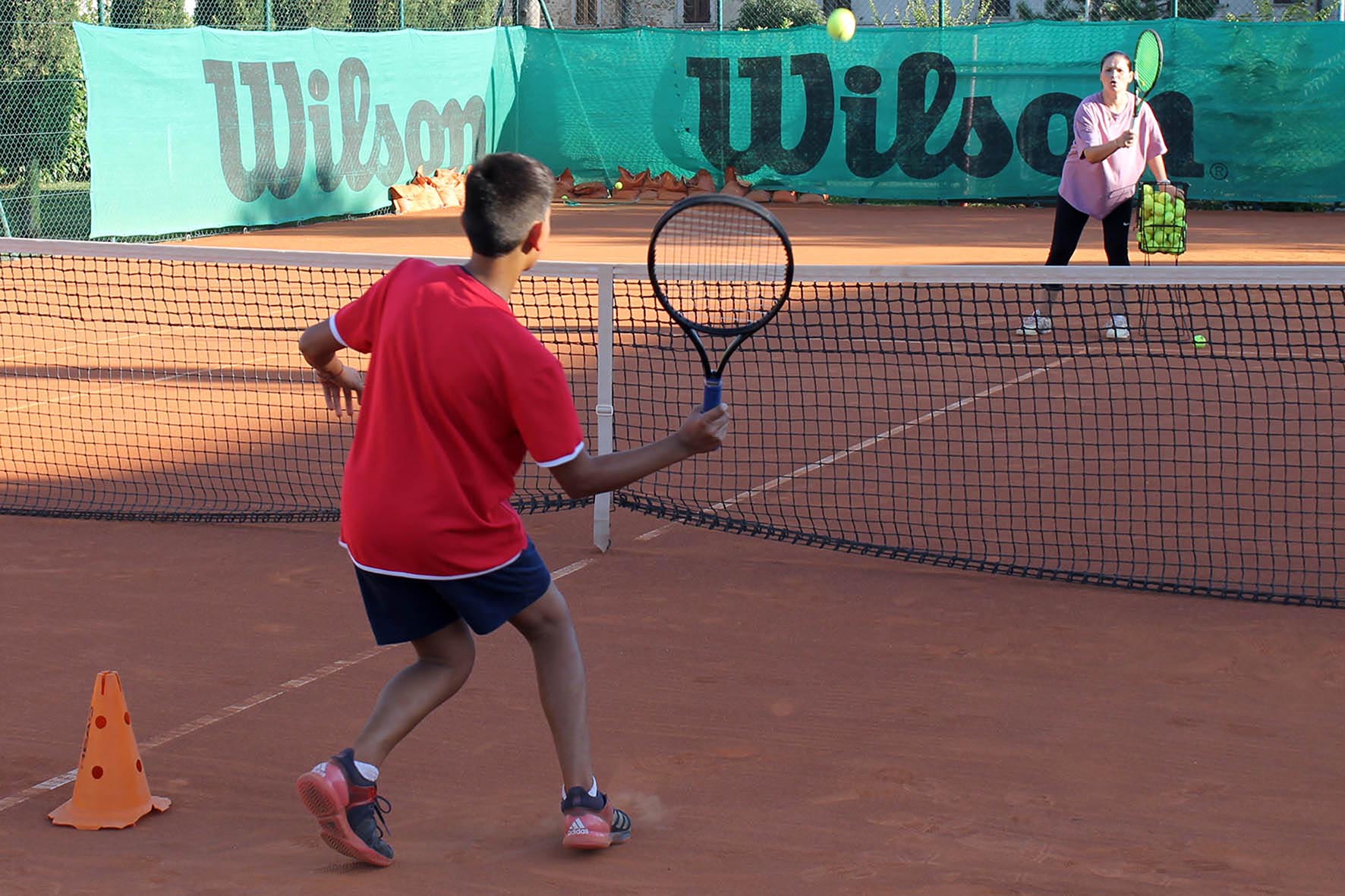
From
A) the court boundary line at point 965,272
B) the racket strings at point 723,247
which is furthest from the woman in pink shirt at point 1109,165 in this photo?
Answer: the racket strings at point 723,247

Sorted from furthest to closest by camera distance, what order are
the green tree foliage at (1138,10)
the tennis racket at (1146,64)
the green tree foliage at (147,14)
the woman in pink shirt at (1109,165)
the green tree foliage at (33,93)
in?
the green tree foliage at (1138,10)
the green tree foliage at (147,14)
the green tree foliage at (33,93)
the tennis racket at (1146,64)
the woman in pink shirt at (1109,165)

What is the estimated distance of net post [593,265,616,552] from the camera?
521cm

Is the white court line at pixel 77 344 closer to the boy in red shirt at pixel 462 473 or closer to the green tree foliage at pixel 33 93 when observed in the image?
the green tree foliage at pixel 33 93

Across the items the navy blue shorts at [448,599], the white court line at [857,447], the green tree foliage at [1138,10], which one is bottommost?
the white court line at [857,447]

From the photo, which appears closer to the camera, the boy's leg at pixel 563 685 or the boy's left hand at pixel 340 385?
the boy's leg at pixel 563 685

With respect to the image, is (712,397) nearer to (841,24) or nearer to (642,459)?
(642,459)

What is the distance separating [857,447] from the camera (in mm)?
6570

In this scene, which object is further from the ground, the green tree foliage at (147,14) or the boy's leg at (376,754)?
the green tree foliage at (147,14)

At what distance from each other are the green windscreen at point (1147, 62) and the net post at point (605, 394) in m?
5.50

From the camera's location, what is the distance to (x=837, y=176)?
19.8 meters

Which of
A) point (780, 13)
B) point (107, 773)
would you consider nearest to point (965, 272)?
point (107, 773)

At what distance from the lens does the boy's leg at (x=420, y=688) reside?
9.62ft

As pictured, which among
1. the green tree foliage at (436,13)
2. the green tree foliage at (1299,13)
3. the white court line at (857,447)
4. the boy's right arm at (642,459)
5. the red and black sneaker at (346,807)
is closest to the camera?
the boy's right arm at (642,459)

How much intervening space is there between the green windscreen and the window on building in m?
25.5
